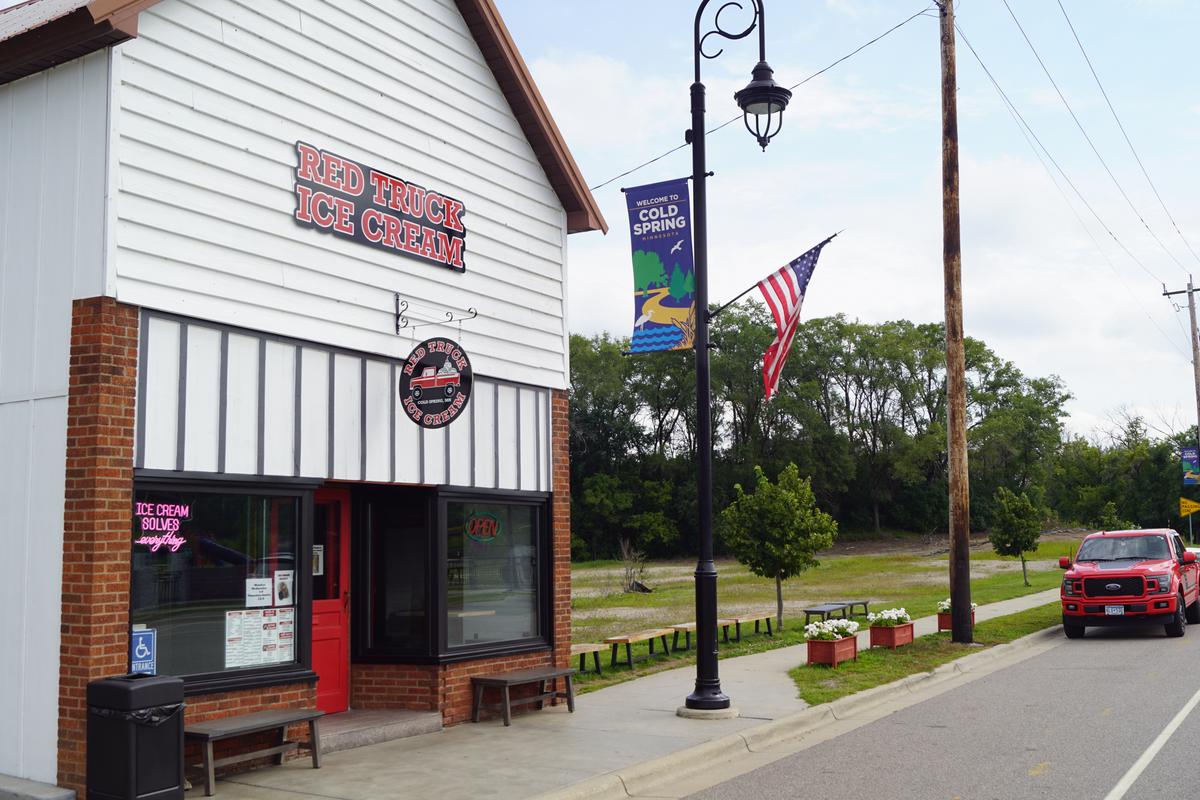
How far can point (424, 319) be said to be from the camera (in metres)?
10.6

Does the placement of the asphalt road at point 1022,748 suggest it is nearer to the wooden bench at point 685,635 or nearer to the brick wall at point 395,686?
the brick wall at point 395,686

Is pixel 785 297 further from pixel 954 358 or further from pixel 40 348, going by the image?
pixel 40 348

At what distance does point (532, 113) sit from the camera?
11.9 meters

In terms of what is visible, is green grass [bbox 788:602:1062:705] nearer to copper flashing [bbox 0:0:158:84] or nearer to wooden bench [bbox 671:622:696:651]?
wooden bench [bbox 671:622:696:651]

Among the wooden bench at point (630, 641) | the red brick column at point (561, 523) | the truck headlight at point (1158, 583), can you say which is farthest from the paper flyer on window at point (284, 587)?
the truck headlight at point (1158, 583)

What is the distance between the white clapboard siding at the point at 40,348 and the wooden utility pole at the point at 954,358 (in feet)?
45.0

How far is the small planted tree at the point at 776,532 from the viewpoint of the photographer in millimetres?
21359

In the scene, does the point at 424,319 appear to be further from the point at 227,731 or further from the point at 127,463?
the point at 227,731

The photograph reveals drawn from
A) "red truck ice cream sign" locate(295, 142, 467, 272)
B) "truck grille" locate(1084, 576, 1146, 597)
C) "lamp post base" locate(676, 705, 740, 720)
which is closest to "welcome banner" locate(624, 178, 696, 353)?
"red truck ice cream sign" locate(295, 142, 467, 272)

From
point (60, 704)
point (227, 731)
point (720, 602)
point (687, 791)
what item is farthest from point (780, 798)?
point (720, 602)

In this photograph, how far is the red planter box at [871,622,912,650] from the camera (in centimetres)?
1655

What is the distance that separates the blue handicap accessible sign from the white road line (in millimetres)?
6983

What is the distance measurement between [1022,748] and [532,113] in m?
8.20

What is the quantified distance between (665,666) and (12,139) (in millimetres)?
10984
